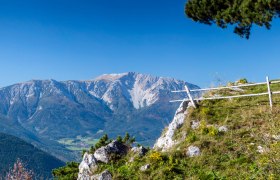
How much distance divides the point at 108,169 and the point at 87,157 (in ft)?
11.1

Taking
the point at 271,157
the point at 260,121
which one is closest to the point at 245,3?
the point at 260,121

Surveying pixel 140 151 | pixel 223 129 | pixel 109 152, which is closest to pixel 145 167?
pixel 140 151

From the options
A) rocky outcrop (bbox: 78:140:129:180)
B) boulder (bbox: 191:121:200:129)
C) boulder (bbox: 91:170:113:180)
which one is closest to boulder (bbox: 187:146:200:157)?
boulder (bbox: 191:121:200:129)

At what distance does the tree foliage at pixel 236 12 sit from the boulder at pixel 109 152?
14033 millimetres

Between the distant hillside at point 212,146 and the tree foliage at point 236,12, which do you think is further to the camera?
the tree foliage at point 236,12

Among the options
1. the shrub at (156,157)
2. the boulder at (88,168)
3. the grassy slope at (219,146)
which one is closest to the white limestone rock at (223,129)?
the grassy slope at (219,146)

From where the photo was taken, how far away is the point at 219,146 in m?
24.0

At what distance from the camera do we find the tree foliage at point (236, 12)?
30312 mm

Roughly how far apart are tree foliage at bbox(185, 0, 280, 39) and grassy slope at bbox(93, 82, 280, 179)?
649 centimetres

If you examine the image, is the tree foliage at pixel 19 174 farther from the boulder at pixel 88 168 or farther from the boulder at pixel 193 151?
the boulder at pixel 193 151

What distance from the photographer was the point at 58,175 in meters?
41.5

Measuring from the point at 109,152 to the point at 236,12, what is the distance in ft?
50.3

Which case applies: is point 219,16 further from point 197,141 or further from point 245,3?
point 197,141

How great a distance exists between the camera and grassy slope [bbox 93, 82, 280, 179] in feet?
69.9
